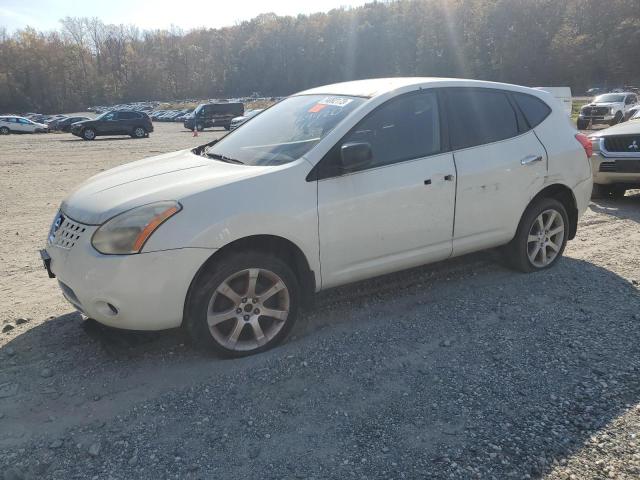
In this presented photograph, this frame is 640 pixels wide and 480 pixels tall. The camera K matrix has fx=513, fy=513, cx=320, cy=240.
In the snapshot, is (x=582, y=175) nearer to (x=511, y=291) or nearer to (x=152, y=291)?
(x=511, y=291)

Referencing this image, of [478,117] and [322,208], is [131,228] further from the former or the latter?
[478,117]

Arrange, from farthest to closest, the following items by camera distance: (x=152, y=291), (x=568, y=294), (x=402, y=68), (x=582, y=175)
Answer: (x=402, y=68) → (x=582, y=175) → (x=568, y=294) → (x=152, y=291)

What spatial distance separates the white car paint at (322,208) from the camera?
3.12m

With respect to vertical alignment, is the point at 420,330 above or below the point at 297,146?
below

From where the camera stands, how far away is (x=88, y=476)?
8.05 ft

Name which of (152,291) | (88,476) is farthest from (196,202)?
(88,476)

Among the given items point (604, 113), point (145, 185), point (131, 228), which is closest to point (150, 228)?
point (131, 228)

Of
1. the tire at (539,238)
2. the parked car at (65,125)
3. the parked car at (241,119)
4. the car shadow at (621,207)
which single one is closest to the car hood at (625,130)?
the car shadow at (621,207)

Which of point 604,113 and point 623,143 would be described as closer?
point 623,143

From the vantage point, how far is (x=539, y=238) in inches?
192

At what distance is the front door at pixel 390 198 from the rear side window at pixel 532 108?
106 cm

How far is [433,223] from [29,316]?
131 inches

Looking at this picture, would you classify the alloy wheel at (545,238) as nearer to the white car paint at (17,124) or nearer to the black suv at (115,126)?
the black suv at (115,126)

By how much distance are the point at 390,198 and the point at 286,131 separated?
1.02 meters
